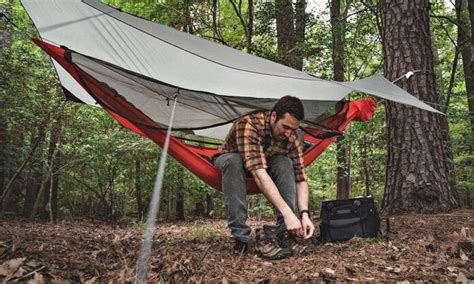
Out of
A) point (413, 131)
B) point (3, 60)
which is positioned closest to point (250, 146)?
point (413, 131)

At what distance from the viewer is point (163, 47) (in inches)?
93.4

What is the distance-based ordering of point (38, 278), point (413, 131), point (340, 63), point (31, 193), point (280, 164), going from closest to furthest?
1. point (38, 278)
2. point (280, 164)
3. point (413, 131)
4. point (31, 193)
5. point (340, 63)

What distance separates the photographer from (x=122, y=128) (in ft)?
14.1

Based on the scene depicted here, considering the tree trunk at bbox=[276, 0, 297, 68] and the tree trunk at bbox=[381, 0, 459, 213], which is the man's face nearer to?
the tree trunk at bbox=[381, 0, 459, 213]

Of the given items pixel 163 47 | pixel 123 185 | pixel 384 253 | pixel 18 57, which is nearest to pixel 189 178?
pixel 123 185

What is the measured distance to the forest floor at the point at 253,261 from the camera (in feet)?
4.22

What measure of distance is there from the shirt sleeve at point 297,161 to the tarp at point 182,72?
0.35 metres

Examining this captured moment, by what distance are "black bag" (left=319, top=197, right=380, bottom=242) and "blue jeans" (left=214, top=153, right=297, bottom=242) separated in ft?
0.75

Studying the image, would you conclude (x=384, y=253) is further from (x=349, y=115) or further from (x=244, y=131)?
(x=349, y=115)

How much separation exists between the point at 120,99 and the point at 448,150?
2552 mm

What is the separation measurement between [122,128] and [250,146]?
2866mm

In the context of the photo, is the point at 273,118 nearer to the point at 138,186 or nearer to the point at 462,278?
the point at 462,278

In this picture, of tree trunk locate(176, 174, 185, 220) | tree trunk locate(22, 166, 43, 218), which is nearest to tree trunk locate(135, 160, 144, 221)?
tree trunk locate(176, 174, 185, 220)

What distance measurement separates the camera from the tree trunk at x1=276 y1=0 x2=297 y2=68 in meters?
3.91
